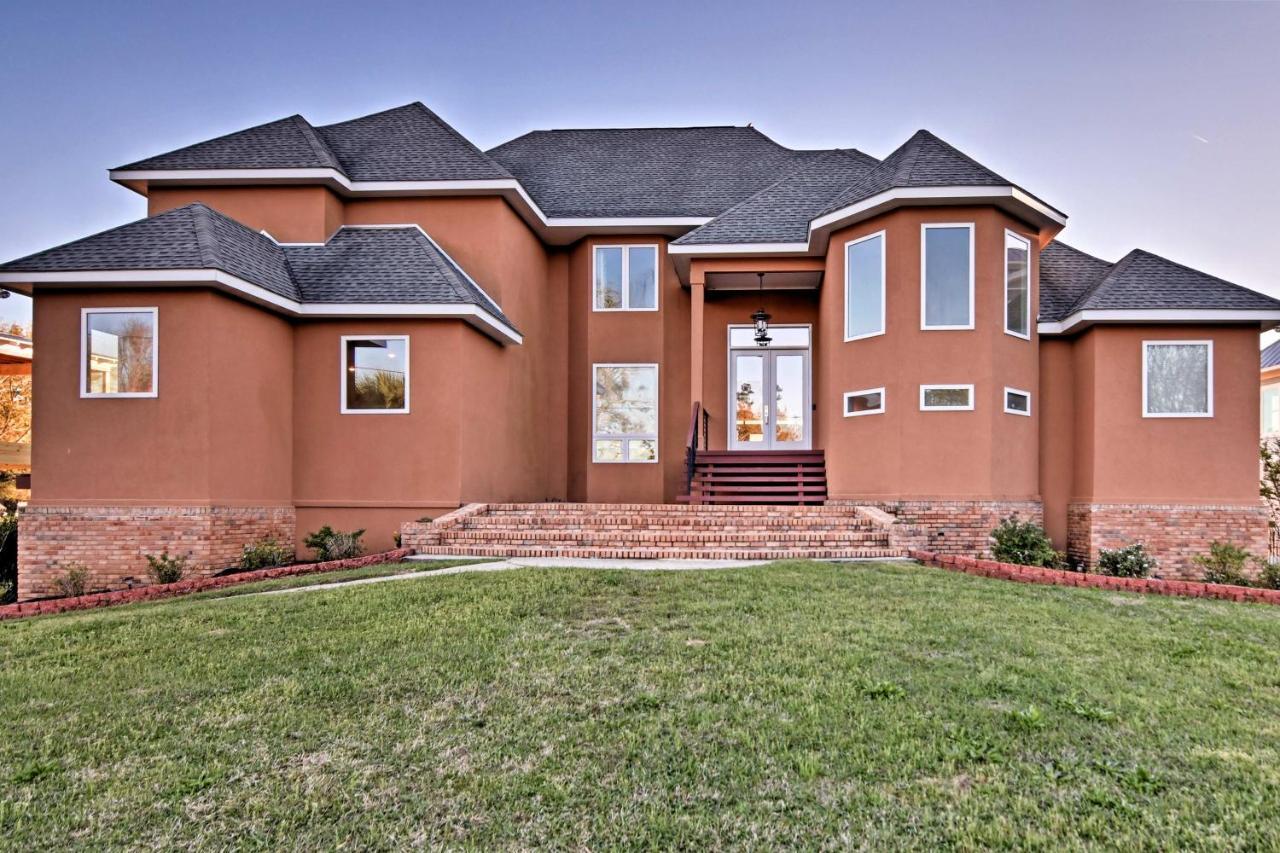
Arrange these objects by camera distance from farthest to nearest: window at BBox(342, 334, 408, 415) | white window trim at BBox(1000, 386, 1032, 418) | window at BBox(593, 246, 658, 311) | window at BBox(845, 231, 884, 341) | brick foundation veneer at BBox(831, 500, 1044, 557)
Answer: window at BBox(593, 246, 658, 311) < window at BBox(342, 334, 408, 415) < window at BBox(845, 231, 884, 341) < white window trim at BBox(1000, 386, 1032, 418) < brick foundation veneer at BBox(831, 500, 1044, 557)

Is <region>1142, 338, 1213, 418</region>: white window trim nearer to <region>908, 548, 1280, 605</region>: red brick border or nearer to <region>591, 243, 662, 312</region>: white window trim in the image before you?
<region>908, 548, 1280, 605</region>: red brick border

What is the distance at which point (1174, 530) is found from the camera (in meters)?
12.3

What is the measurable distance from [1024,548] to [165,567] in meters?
11.4

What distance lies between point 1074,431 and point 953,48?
371 inches

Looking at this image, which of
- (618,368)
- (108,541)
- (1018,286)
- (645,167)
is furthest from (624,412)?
(108,541)

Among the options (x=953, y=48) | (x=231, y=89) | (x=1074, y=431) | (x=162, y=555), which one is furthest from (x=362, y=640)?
(x=231, y=89)

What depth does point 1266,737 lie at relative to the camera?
3.97 meters

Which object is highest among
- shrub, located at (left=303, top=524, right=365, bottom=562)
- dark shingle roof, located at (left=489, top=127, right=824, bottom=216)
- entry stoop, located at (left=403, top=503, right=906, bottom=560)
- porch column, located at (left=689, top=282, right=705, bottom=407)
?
dark shingle roof, located at (left=489, top=127, right=824, bottom=216)

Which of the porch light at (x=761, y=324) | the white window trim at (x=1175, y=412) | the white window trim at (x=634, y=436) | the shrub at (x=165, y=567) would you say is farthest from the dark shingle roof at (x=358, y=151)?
the white window trim at (x=1175, y=412)

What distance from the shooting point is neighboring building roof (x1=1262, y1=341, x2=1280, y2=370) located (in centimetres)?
2405

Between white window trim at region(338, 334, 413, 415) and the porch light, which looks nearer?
white window trim at region(338, 334, 413, 415)

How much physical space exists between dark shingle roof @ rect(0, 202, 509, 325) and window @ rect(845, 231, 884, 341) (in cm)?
598

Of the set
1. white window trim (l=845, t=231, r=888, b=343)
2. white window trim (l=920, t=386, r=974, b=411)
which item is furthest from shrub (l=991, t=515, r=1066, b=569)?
white window trim (l=845, t=231, r=888, b=343)

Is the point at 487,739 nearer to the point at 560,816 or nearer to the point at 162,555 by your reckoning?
the point at 560,816
